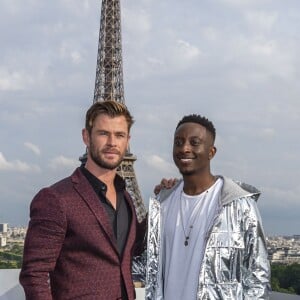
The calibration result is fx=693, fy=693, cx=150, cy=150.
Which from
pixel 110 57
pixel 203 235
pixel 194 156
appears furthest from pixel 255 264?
pixel 110 57

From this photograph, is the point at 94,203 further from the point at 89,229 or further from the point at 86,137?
the point at 86,137

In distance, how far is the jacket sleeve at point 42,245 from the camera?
2865 mm

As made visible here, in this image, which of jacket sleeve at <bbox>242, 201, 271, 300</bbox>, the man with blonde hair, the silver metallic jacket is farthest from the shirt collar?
jacket sleeve at <bbox>242, 201, 271, 300</bbox>

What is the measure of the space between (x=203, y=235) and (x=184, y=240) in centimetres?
10

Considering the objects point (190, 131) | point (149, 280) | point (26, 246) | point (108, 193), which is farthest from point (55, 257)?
point (190, 131)

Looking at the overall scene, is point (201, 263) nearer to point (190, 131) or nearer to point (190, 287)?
point (190, 287)

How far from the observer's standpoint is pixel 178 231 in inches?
131

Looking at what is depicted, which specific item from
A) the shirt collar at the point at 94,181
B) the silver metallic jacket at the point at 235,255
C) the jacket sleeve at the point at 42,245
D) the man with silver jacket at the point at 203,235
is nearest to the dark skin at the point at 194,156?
the man with silver jacket at the point at 203,235

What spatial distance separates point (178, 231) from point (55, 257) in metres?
0.67

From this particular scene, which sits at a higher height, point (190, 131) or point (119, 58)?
point (119, 58)

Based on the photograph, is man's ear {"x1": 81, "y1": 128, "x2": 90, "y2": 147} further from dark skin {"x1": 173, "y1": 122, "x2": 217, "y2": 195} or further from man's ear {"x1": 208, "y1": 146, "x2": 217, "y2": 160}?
man's ear {"x1": 208, "y1": 146, "x2": 217, "y2": 160}

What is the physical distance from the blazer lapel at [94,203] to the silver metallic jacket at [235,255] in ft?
1.56

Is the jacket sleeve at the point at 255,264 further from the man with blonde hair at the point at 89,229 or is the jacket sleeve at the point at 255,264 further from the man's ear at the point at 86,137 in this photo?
the man's ear at the point at 86,137

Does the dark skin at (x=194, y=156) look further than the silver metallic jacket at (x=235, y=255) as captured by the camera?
Yes
